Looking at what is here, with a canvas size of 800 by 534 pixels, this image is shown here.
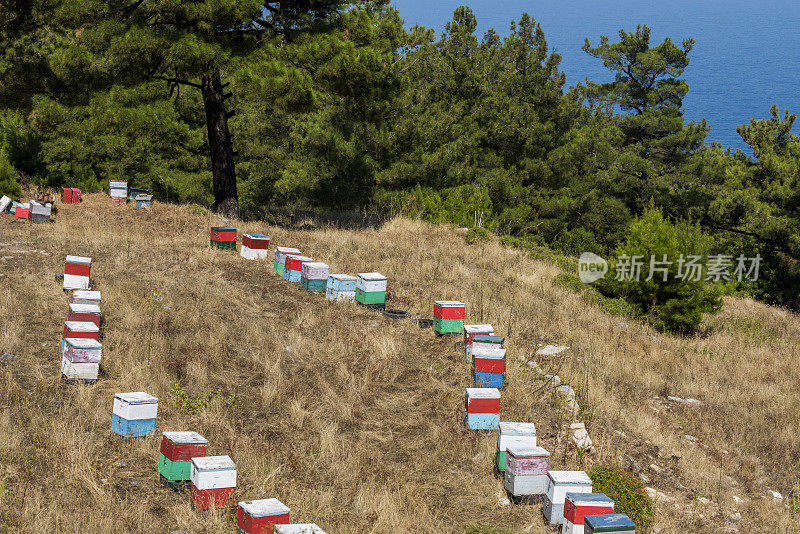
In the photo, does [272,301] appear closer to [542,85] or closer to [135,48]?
[135,48]

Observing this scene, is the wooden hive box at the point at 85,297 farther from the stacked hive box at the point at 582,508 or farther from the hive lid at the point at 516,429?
the stacked hive box at the point at 582,508

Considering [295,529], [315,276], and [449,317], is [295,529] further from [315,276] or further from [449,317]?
[315,276]

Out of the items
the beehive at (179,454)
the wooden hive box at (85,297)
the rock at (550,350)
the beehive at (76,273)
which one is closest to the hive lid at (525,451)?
the beehive at (179,454)

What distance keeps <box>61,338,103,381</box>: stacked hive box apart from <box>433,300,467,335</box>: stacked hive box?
488 cm

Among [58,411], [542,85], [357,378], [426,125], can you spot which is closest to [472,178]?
[542,85]

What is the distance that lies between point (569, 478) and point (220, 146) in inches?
584

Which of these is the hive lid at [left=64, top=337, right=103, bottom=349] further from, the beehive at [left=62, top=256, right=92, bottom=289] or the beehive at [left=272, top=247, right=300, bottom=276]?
the beehive at [left=272, top=247, right=300, bottom=276]

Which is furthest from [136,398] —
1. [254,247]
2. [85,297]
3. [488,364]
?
[254,247]

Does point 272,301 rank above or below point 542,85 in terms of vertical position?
below

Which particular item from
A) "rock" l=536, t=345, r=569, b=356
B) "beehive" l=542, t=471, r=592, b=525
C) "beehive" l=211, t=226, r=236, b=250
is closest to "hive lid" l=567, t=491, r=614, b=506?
"beehive" l=542, t=471, r=592, b=525

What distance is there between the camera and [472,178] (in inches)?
1447

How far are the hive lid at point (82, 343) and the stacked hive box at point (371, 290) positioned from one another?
14.8 ft

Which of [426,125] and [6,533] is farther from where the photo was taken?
[426,125]

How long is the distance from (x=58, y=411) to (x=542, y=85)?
34318mm
